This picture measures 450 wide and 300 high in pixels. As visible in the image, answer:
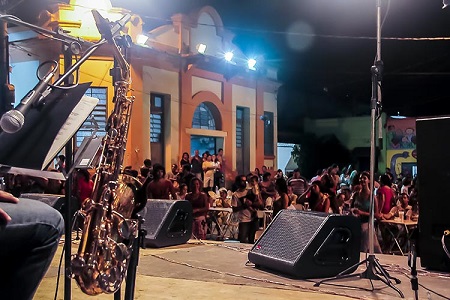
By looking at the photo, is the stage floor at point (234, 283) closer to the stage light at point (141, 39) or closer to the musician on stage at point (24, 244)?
the musician on stage at point (24, 244)

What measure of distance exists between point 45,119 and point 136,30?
1305 cm

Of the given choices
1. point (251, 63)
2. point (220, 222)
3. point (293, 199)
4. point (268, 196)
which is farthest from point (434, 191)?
point (251, 63)

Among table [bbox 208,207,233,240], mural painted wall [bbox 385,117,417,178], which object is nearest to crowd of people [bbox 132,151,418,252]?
table [bbox 208,207,233,240]

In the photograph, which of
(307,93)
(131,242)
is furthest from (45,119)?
(307,93)

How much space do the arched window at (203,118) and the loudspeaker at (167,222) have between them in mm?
10132

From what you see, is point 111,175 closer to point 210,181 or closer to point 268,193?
point 268,193

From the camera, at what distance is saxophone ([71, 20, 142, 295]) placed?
288 cm

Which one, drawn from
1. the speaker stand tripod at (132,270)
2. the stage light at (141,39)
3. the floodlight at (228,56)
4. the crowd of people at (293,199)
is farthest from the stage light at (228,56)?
the speaker stand tripod at (132,270)

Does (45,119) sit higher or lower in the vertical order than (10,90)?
lower

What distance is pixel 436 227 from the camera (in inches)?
130

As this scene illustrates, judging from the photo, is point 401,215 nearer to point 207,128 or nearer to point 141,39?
point 141,39

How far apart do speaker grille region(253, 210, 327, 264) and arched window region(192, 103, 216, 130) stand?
12035mm

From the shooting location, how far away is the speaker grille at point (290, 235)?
5.45 meters

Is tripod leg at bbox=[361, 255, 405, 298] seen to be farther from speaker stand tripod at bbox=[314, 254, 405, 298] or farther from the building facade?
the building facade
